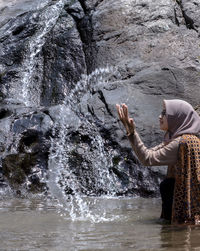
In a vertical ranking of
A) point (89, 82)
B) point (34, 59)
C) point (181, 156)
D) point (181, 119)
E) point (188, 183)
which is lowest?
point (188, 183)

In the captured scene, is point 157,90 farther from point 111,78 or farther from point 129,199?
point 129,199

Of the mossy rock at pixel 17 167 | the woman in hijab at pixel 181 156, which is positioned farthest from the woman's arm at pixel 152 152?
the mossy rock at pixel 17 167

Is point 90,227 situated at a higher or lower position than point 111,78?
lower

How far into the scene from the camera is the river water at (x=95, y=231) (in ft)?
11.5

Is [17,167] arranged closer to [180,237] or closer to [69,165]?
[69,165]

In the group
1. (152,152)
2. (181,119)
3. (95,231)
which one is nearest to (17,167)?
(95,231)

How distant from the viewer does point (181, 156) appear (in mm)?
4340

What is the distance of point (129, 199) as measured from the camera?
21.9 ft

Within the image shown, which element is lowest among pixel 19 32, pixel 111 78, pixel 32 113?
pixel 32 113

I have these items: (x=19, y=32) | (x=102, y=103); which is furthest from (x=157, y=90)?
(x=19, y=32)

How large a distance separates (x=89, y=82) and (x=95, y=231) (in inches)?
239

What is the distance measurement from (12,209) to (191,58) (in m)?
4.80

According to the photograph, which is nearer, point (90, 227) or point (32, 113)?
point (90, 227)

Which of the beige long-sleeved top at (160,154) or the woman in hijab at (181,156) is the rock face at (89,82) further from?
the beige long-sleeved top at (160,154)
